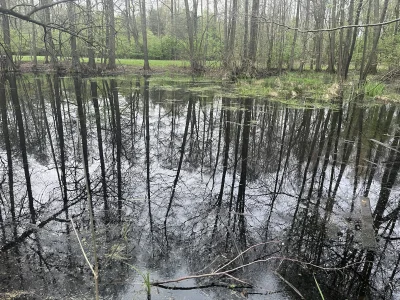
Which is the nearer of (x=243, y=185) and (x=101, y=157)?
(x=243, y=185)

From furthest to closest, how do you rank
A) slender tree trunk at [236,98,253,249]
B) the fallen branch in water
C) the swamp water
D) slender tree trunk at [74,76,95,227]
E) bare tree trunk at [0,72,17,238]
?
slender tree trunk at [74,76,95,227] < bare tree trunk at [0,72,17,238] < slender tree trunk at [236,98,253,249] < the fallen branch in water < the swamp water

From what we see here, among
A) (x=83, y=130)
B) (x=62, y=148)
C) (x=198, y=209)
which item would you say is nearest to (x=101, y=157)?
(x=62, y=148)

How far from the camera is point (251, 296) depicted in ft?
7.82

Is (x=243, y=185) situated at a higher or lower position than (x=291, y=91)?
lower

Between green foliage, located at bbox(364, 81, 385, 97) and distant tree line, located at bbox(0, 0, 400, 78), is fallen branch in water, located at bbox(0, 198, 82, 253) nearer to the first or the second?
distant tree line, located at bbox(0, 0, 400, 78)

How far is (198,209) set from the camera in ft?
12.3

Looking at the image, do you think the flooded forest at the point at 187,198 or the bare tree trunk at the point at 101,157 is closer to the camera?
the flooded forest at the point at 187,198

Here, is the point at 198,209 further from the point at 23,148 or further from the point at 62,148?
the point at 23,148

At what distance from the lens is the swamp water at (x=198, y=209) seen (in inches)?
100

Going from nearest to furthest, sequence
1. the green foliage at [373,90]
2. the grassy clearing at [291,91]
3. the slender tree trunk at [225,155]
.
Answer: the slender tree trunk at [225,155], the grassy clearing at [291,91], the green foliage at [373,90]

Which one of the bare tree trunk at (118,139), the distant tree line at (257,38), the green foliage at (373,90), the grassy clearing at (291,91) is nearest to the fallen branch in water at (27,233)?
the bare tree trunk at (118,139)

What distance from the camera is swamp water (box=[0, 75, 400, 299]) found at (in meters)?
2.54

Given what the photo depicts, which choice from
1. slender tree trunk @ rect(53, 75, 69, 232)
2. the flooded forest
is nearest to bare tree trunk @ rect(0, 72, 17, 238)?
the flooded forest

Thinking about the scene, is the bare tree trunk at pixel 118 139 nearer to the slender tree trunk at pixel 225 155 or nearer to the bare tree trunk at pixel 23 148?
the bare tree trunk at pixel 23 148
